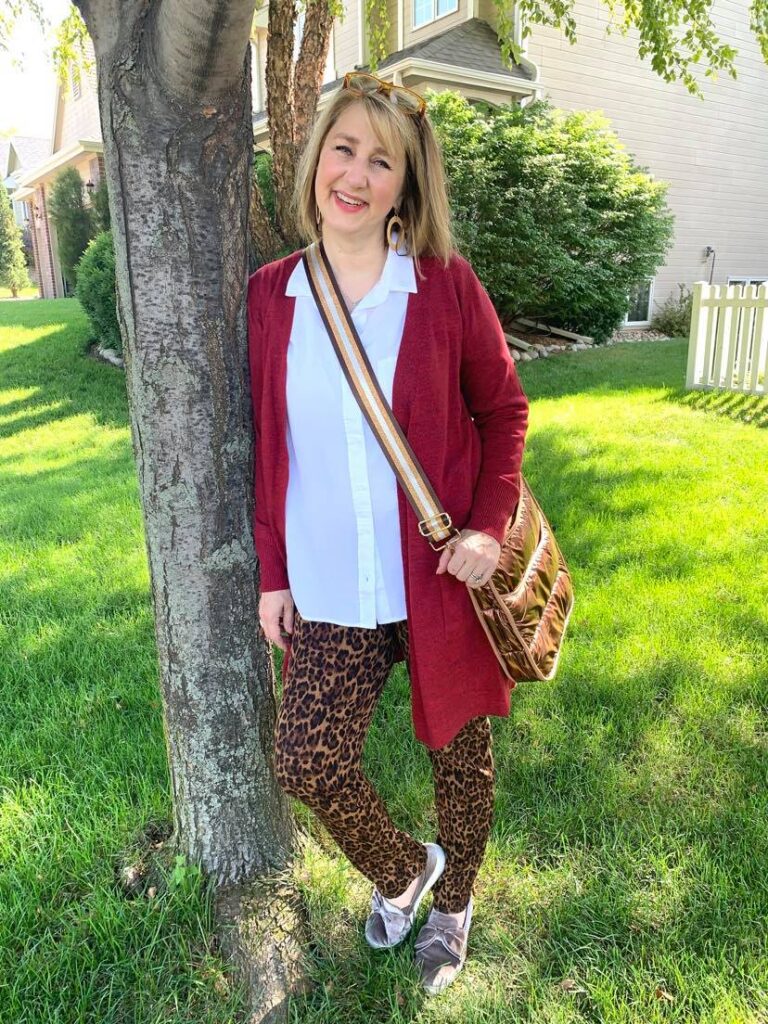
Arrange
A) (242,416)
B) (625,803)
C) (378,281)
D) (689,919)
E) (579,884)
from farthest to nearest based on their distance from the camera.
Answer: (625,803)
(579,884)
(689,919)
(242,416)
(378,281)

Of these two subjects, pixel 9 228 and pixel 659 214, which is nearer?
pixel 659 214

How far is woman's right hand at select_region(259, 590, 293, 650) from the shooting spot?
76.3 inches

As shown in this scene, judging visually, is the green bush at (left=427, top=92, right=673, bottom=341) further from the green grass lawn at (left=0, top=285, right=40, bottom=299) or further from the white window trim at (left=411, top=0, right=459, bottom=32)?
the green grass lawn at (left=0, top=285, right=40, bottom=299)

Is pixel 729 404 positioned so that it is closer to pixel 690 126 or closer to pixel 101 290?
pixel 101 290

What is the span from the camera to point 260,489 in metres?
1.94

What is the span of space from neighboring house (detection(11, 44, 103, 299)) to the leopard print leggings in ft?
74.4

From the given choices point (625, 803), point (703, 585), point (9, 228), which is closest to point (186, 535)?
point (625, 803)

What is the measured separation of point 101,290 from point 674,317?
11.1 meters

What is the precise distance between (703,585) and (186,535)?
290 cm

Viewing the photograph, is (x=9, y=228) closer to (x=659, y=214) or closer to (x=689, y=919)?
(x=659, y=214)

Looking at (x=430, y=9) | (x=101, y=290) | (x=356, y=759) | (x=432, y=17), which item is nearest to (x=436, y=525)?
(x=356, y=759)

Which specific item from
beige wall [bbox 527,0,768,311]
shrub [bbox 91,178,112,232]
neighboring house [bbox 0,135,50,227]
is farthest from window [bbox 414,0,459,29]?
neighboring house [bbox 0,135,50,227]

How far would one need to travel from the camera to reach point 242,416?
1979 millimetres

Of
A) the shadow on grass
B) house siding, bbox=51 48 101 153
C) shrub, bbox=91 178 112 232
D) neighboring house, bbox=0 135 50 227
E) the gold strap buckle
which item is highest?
neighboring house, bbox=0 135 50 227
